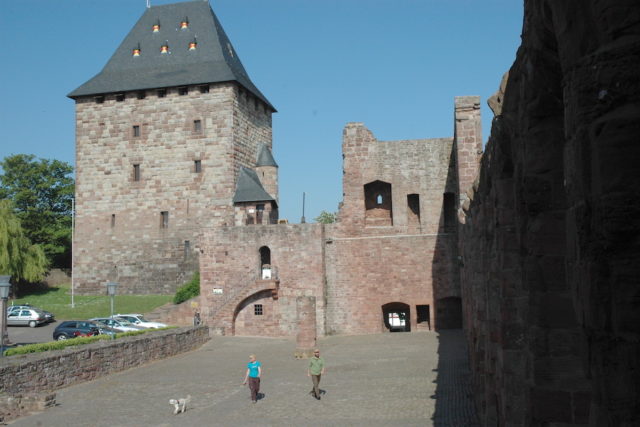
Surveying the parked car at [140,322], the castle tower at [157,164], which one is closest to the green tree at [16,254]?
the castle tower at [157,164]

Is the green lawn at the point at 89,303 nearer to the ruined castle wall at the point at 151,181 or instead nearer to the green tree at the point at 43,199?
the ruined castle wall at the point at 151,181

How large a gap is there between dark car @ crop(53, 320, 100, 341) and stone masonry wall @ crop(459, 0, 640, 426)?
22.2 metres

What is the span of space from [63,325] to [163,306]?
336 inches

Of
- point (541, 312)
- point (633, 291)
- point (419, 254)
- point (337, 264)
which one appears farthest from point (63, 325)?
point (633, 291)

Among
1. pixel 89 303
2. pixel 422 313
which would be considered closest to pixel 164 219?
pixel 89 303

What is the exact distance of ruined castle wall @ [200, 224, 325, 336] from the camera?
29.4 metres

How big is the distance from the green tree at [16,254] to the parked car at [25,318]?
7681mm

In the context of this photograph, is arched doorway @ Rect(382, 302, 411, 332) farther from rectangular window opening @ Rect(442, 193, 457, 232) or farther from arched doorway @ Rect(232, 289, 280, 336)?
arched doorway @ Rect(232, 289, 280, 336)

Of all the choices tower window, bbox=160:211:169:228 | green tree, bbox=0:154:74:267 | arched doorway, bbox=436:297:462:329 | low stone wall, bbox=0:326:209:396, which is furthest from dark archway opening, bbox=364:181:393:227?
green tree, bbox=0:154:74:267

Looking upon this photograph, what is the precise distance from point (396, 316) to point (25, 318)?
1652cm

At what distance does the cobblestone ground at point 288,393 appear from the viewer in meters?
12.7

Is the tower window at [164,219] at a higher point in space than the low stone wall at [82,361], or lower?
higher

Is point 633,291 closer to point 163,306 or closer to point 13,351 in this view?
point 13,351

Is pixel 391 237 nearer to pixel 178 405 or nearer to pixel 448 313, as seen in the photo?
pixel 448 313
